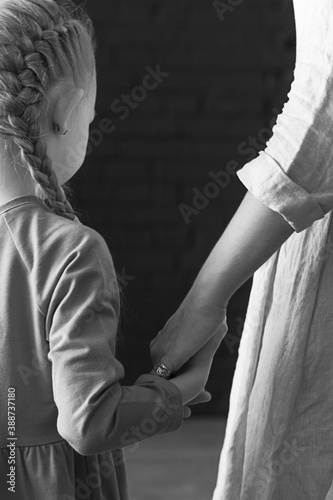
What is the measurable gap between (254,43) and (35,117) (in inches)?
82.0

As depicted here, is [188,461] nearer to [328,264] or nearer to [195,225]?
[195,225]

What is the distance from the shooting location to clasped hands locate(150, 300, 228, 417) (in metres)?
0.99

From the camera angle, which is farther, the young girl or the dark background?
the dark background

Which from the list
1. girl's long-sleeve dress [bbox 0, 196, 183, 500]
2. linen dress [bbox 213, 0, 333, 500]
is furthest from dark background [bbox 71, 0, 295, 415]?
girl's long-sleeve dress [bbox 0, 196, 183, 500]

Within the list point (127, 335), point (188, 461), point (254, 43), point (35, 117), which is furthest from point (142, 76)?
point (35, 117)

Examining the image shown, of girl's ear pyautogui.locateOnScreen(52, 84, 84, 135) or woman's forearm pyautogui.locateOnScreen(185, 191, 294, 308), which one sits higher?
girl's ear pyautogui.locateOnScreen(52, 84, 84, 135)

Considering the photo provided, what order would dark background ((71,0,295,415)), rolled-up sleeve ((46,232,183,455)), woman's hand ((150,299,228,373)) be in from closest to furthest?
rolled-up sleeve ((46,232,183,455)) < woman's hand ((150,299,228,373)) < dark background ((71,0,295,415))

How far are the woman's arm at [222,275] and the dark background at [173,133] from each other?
1.90 m

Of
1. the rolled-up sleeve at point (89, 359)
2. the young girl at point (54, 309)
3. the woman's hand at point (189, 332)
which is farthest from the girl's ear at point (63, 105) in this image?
the woman's hand at point (189, 332)

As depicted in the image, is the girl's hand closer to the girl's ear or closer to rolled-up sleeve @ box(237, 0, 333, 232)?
rolled-up sleeve @ box(237, 0, 333, 232)

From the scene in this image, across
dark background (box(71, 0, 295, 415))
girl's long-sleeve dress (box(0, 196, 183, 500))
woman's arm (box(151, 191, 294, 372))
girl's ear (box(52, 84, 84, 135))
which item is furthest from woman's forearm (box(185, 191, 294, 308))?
dark background (box(71, 0, 295, 415))

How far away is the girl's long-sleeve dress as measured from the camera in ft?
2.89

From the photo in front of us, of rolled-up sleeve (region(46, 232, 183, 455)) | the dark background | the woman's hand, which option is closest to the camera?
rolled-up sleeve (region(46, 232, 183, 455))

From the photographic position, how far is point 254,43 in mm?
2922
